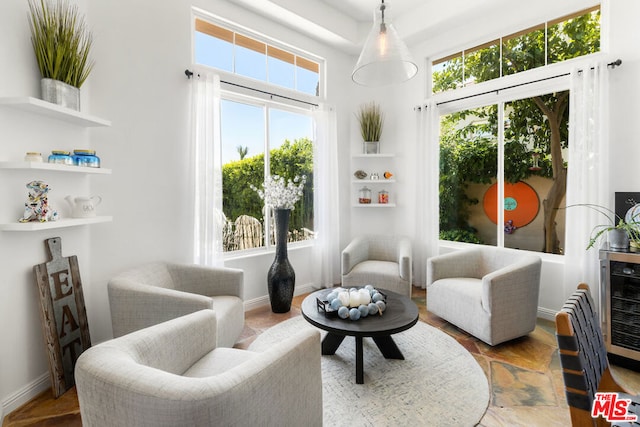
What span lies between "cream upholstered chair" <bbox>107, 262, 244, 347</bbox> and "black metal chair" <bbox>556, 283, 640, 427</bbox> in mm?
1796

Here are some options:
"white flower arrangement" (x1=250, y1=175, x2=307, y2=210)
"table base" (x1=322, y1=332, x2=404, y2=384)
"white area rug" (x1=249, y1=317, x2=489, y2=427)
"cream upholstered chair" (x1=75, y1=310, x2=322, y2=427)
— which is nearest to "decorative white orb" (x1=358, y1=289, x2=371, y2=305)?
"table base" (x1=322, y1=332, x2=404, y2=384)

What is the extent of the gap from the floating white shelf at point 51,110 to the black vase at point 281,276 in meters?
1.70

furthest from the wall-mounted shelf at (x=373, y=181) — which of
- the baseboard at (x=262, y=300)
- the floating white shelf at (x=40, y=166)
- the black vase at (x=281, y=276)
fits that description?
the floating white shelf at (x=40, y=166)

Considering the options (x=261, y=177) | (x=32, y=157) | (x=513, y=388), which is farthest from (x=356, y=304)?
(x=32, y=157)

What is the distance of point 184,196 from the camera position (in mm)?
2969

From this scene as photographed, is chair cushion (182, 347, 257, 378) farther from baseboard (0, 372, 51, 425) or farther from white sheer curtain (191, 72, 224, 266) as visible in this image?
white sheer curtain (191, 72, 224, 266)

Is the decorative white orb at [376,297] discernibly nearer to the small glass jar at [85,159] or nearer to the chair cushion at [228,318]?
the chair cushion at [228,318]

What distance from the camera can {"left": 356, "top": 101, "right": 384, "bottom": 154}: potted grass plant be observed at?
4301 millimetres

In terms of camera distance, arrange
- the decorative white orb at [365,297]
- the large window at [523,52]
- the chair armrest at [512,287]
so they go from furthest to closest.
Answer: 1. the large window at [523,52]
2. the chair armrest at [512,287]
3. the decorative white orb at [365,297]

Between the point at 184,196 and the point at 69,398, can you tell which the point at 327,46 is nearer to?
the point at 184,196

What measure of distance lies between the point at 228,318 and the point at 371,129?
3.09m

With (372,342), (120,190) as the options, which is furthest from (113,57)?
(372,342)

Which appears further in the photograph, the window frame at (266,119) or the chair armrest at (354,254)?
the chair armrest at (354,254)

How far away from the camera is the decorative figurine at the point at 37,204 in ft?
6.25
